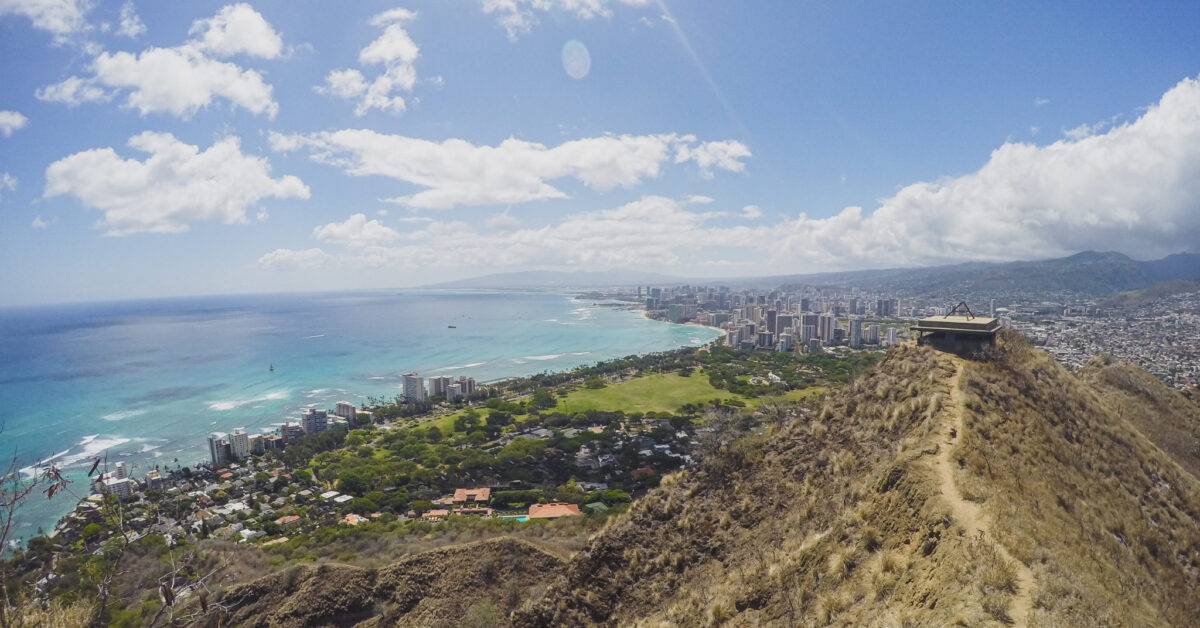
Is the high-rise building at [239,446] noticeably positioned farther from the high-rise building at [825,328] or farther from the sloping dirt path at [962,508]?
the high-rise building at [825,328]

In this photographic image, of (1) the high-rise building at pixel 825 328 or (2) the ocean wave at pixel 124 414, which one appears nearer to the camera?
(2) the ocean wave at pixel 124 414

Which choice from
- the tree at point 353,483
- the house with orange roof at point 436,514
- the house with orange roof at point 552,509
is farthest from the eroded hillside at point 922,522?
the tree at point 353,483

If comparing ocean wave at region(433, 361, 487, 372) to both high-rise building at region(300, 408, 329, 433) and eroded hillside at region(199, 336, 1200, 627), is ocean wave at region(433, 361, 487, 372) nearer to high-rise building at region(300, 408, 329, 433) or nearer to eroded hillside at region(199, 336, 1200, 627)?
high-rise building at region(300, 408, 329, 433)

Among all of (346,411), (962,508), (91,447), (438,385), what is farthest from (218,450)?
(962,508)

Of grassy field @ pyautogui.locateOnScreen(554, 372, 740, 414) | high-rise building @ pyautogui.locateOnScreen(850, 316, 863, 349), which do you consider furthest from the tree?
high-rise building @ pyautogui.locateOnScreen(850, 316, 863, 349)

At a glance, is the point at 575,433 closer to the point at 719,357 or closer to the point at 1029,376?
the point at 1029,376

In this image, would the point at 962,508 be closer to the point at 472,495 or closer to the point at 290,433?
the point at 472,495
